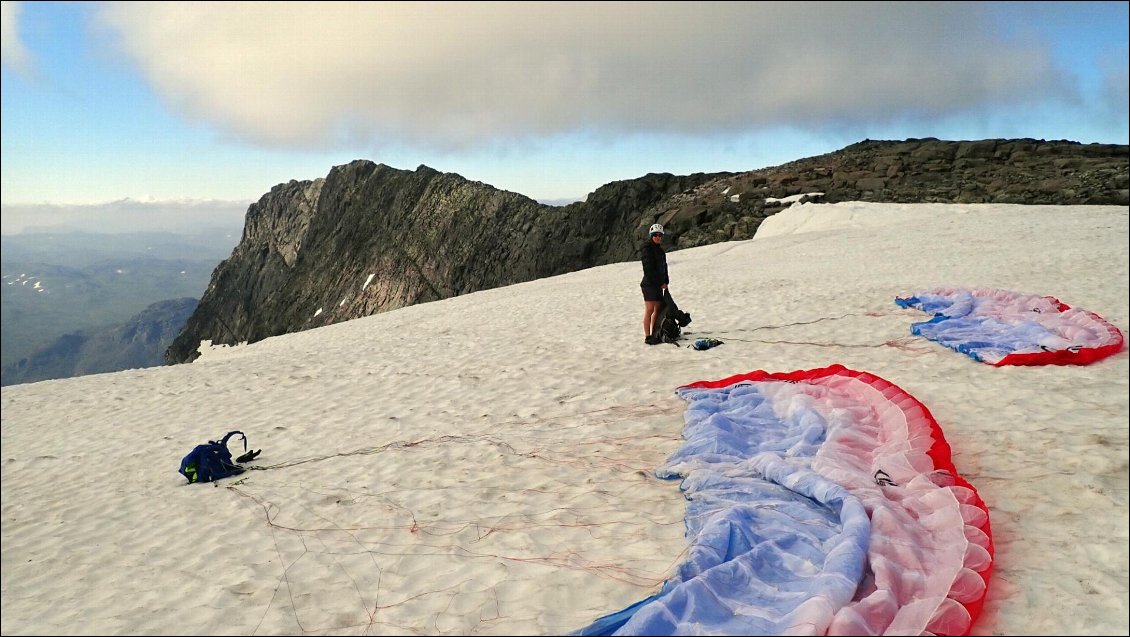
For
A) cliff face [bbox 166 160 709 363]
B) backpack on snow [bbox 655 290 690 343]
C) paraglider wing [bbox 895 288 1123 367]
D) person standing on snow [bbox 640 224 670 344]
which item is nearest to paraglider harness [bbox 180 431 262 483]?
person standing on snow [bbox 640 224 670 344]

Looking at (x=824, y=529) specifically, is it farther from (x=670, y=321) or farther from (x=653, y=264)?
(x=670, y=321)

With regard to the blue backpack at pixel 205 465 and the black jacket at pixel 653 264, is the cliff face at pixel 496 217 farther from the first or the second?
the blue backpack at pixel 205 465

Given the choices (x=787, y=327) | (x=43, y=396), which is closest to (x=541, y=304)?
(x=787, y=327)

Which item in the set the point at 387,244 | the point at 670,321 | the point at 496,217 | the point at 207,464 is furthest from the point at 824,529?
the point at 387,244

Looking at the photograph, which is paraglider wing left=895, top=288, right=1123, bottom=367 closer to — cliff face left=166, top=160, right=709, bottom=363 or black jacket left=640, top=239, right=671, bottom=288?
black jacket left=640, top=239, right=671, bottom=288

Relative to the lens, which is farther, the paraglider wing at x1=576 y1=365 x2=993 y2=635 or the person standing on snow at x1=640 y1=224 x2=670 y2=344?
the person standing on snow at x1=640 y1=224 x2=670 y2=344
